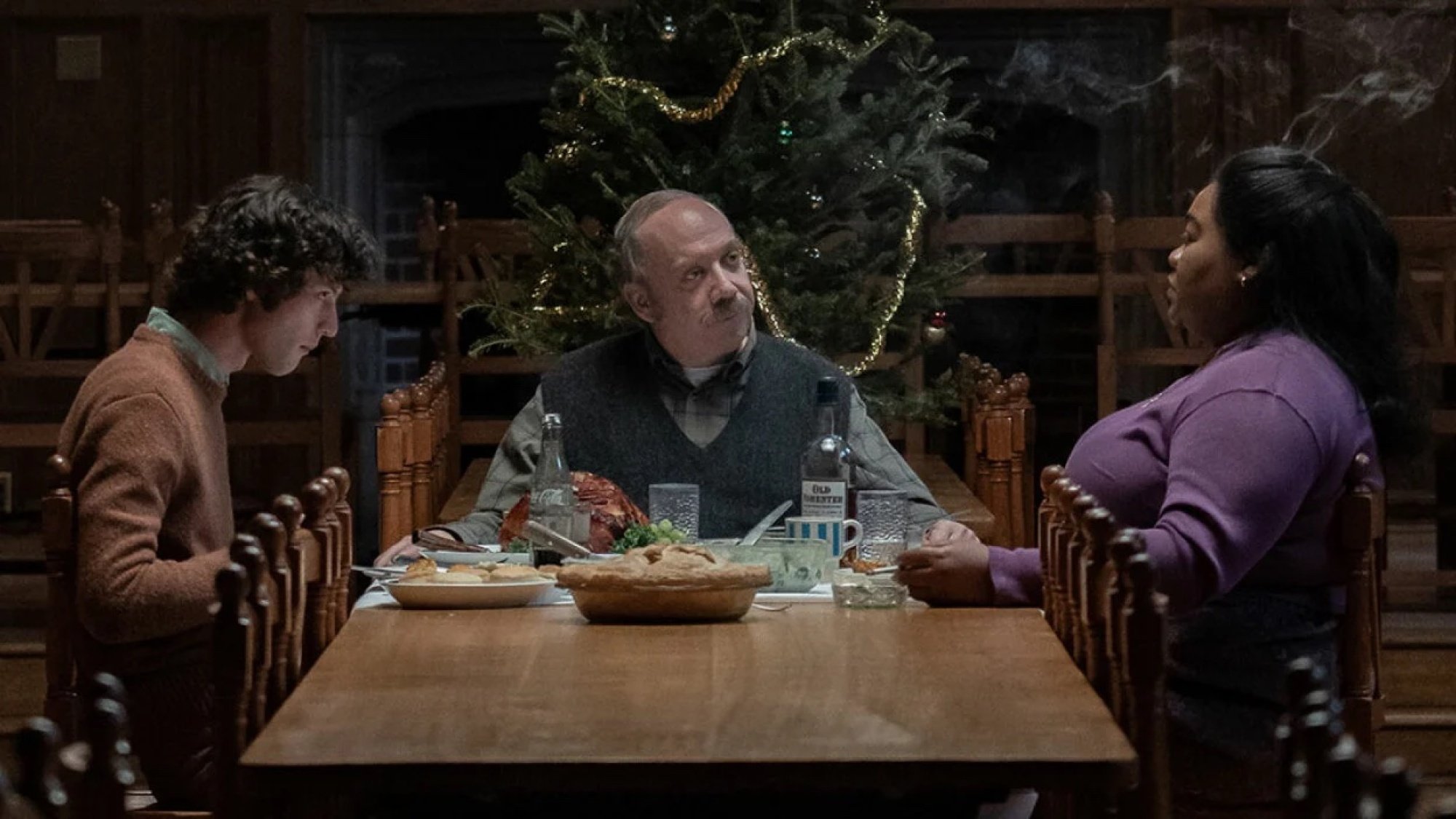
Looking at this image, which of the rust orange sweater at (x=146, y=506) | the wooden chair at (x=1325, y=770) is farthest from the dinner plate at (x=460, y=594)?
the wooden chair at (x=1325, y=770)

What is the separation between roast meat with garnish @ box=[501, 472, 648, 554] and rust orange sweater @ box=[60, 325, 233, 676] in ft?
1.47

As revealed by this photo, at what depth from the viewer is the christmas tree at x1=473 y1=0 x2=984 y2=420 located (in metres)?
5.19

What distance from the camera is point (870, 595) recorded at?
8.89ft

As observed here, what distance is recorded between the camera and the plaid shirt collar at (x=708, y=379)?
369cm

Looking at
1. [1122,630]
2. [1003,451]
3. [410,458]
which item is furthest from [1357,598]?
[1003,451]

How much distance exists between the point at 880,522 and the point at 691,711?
1.01 metres

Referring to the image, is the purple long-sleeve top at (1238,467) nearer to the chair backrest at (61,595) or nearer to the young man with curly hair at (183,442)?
the young man with curly hair at (183,442)

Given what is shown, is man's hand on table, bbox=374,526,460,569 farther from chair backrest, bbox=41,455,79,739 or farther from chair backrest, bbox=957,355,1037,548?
chair backrest, bbox=957,355,1037,548

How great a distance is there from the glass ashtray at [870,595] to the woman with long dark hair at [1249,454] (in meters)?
0.04

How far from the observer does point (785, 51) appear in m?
5.17

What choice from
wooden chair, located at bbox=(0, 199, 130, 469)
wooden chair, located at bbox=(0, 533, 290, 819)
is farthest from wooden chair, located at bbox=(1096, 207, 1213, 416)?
wooden chair, located at bbox=(0, 533, 290, 819)

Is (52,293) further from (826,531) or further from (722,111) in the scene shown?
(826,531)

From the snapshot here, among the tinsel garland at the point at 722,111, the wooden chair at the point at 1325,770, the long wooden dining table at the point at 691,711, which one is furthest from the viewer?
the tinsel garland at the point at 722,111

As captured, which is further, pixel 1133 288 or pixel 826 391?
pixel 1133 288
